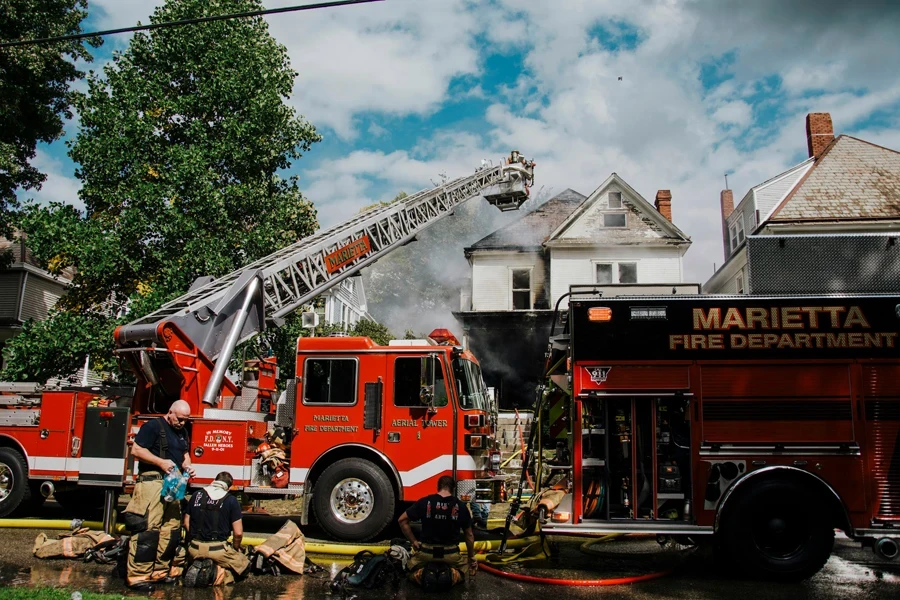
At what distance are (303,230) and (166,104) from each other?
408cm

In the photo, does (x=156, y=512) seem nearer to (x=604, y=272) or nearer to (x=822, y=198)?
(x=604, y=272)

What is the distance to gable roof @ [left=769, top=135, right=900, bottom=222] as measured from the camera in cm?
2025

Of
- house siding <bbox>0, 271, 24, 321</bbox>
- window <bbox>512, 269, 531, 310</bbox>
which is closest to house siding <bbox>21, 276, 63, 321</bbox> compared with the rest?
house siding <bbox>0, 271, 24, 321</bbox>

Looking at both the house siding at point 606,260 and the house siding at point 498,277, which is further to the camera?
the house siding at point 498,277

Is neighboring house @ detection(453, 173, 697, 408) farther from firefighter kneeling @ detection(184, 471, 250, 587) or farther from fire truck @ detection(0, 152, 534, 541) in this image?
firefighter kneeling @ detection(184, 471, 250, 587)

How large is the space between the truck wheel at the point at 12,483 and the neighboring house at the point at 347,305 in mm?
22514

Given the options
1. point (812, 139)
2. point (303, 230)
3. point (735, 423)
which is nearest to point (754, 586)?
point (735, 423)

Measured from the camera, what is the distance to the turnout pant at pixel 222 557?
21.6 feet

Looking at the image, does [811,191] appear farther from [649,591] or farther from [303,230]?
[649,591]

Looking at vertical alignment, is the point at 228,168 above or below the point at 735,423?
above

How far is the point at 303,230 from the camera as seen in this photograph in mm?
17234

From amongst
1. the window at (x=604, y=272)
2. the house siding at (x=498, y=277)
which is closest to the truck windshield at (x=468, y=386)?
the house siding at (x=498, y=277)

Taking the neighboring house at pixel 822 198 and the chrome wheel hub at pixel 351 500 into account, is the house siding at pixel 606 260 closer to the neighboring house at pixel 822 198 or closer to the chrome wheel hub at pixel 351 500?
the neighboring house at pixel 822 198

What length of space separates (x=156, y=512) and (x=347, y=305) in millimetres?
30489
